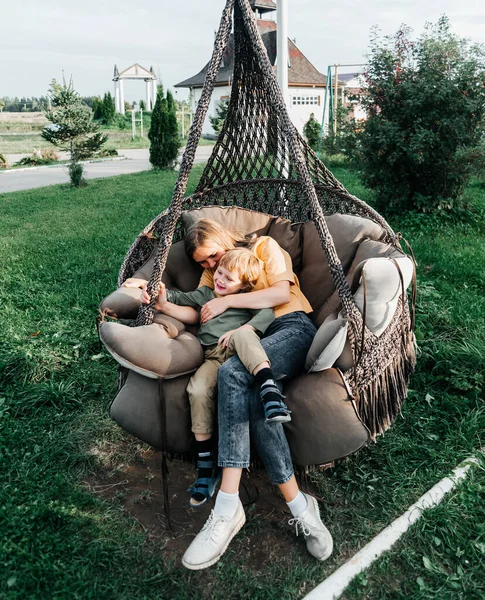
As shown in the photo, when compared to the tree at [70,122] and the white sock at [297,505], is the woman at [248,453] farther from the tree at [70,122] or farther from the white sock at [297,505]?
the tree at [70,122]

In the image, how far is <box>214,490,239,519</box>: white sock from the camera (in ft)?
6.13

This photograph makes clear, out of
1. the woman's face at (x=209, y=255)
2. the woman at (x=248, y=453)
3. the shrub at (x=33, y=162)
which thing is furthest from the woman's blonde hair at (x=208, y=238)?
the shrub at (x=33, y=162)

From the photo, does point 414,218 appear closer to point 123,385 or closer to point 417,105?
point 417,105

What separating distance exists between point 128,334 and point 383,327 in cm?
95

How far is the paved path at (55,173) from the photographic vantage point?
10883 mm

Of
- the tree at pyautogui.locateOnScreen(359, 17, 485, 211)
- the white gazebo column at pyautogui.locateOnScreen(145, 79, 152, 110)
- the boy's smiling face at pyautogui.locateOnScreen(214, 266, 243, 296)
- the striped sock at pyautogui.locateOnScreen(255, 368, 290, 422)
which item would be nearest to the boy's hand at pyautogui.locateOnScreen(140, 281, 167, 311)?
the boy's smiling face at pyautogui.locateOnScreen(214, 266, 243, 296)

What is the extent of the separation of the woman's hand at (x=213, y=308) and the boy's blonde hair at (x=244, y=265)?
0.45 feet

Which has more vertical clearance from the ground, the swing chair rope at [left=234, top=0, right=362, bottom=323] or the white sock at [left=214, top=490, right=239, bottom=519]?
the swing chair rope at [left=234, top=0, right=362, bottom=323]

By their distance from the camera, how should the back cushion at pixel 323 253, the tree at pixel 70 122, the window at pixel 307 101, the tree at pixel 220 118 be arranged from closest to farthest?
the back cushion at pixel 323 253 → the tree at pixel 220 118 → the tree at pixel 70 122 → the window at pixel 307 101

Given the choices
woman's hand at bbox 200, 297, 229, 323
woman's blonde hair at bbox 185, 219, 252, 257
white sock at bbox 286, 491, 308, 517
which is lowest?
white sock at bbox 286, 491, 308, 517

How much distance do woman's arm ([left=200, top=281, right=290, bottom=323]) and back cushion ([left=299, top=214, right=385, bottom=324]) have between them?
1.04 feet

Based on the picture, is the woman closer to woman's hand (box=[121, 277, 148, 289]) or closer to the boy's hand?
the boy's hand

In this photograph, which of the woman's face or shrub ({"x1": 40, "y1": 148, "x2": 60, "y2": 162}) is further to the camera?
shrub ({"x1": 40, "y1": 148, "x2": 60, "y2": 162})

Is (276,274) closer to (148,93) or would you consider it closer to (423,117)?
(423,117)
